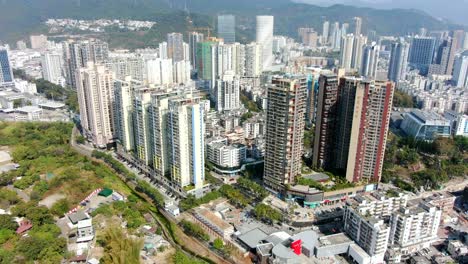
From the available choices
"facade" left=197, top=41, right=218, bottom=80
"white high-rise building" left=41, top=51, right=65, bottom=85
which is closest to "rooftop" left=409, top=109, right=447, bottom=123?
"facade" left=197, top=41, right=218, bottom=80

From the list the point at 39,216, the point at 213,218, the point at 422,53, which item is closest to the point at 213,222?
the point at 213,218

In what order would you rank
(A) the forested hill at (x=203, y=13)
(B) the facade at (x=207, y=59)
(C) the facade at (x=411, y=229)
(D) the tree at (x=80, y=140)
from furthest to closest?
(A) the forested hill at (x=203, y=13) → (B) the facade at (x=207, y=59) → (D) the tree at (x=80, y=140) → (C) the facade at (x=411, y=229)

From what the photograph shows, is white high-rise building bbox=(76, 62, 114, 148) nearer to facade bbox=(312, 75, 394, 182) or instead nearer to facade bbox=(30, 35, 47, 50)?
facade bbox=(312, 75, 394, 182)

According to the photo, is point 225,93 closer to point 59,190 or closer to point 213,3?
point 59,190

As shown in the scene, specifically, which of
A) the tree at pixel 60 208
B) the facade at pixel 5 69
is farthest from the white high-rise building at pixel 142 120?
the facade at pixel 5 69

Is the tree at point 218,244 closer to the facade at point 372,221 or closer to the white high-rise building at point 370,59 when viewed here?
the facade at point 372,221

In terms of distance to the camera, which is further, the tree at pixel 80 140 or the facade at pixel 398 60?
the facade at pixel 398 60

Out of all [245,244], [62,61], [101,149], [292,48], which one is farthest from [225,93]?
[292,48]

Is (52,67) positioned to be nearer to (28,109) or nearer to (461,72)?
(28,109)
